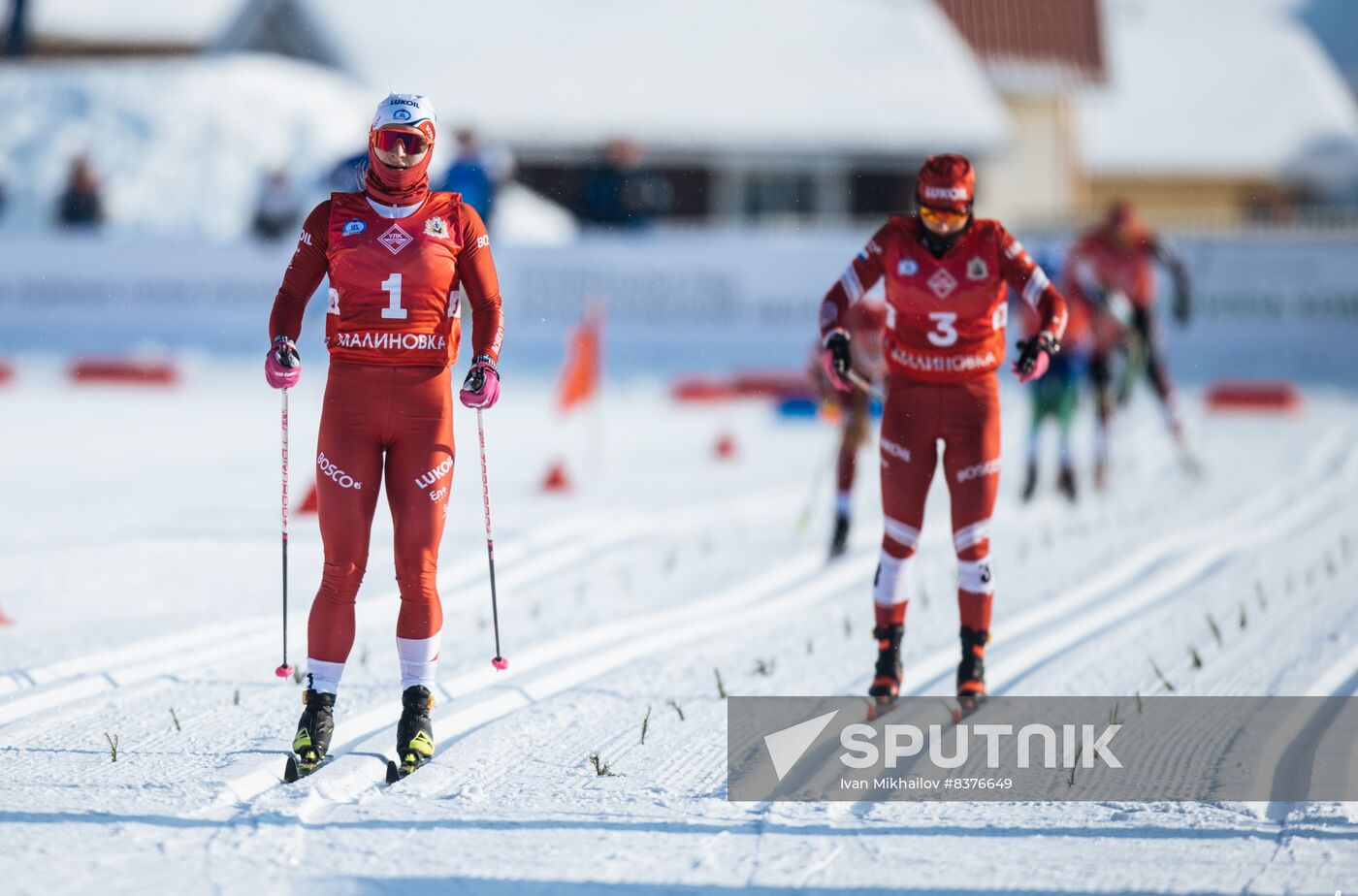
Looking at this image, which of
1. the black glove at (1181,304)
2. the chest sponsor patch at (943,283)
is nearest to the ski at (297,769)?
the chest sponsor patch at (943,283)

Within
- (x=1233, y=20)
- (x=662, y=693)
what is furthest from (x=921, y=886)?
(x=1233, y=20)

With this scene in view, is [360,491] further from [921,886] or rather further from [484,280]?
[921,886]

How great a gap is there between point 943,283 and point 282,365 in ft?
8.15

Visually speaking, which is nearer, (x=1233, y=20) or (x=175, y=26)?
(x=175, y=26)

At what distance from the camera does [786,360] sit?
20812 mm

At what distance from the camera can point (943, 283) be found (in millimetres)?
6332

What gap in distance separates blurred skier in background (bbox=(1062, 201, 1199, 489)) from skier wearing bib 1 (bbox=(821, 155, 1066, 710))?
6.36 m

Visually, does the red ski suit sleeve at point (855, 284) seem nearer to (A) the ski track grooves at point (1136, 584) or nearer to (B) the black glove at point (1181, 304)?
(A) the ski track grooves at point (1136, 584)

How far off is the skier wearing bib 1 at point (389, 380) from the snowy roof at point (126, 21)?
137 ft

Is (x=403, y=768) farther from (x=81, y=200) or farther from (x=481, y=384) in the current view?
(x=81, y=200)

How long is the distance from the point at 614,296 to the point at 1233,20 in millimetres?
40084

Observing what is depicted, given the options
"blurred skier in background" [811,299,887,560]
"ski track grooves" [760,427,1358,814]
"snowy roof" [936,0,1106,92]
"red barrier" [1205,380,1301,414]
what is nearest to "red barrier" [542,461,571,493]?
"blurred skier in background" [811,299,887,560]

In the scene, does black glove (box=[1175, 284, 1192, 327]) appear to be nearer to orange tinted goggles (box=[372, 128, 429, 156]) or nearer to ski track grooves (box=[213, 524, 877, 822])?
ski track grooves (box=[213, 524, 877, 822])

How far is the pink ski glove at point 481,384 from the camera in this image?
215 inches
